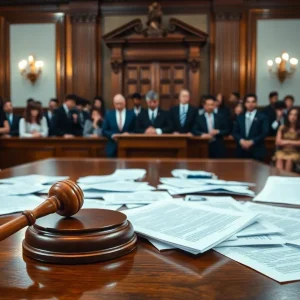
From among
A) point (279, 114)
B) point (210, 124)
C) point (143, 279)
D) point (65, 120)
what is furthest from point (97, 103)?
point (143, 279)

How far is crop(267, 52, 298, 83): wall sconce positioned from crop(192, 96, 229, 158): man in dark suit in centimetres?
339

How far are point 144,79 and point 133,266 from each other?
8.72 m

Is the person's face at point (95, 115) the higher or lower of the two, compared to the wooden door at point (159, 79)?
lower

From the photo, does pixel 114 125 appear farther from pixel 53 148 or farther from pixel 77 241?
pixel 77 241

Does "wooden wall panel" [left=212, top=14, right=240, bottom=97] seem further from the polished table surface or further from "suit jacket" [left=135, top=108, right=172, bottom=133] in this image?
the polished table surface

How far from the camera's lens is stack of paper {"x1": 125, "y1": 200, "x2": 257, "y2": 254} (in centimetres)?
85

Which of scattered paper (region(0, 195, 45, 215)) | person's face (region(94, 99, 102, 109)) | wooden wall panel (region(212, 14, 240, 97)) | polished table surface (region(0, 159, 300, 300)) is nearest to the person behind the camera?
polished table surface (region(0, 159, 300, 300))

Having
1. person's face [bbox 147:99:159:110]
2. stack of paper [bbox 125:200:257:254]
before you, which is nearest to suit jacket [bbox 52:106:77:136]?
person's face [bbox 147:99:159:110]

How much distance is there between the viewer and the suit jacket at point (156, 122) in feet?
19.4

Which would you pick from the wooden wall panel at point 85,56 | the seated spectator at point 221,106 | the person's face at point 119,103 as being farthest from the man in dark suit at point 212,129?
the wooden wall panel at point 85,56

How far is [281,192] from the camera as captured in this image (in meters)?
1.52

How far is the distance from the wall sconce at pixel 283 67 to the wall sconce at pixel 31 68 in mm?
4978

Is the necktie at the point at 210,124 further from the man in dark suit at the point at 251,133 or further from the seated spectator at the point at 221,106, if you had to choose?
the seated spectator at the point at 221,106

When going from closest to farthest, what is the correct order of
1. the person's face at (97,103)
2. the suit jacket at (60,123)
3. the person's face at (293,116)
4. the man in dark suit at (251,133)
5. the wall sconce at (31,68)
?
the person's face at (293,116)
the man in dark suit at (251,133)
the suit jacket at (60,123)
the person's face at (97,103)
the wall sconce at (31,68)
